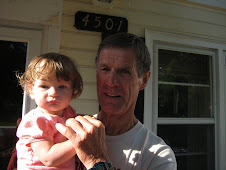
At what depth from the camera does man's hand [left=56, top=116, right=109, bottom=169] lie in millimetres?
901

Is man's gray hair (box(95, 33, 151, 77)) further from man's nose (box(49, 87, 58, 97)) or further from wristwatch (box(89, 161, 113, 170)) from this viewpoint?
wristwatch (box(89, 161, 113, 170))

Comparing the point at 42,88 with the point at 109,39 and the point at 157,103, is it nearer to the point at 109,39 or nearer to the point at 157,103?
the point at 109,39

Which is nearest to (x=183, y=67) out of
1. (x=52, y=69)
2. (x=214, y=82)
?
(x=214, y=82)

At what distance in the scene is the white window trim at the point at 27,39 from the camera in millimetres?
2092

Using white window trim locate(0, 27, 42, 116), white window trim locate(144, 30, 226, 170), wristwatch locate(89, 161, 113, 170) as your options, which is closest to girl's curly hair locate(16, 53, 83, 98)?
wristwatch locate(89, 161, 113, 170)

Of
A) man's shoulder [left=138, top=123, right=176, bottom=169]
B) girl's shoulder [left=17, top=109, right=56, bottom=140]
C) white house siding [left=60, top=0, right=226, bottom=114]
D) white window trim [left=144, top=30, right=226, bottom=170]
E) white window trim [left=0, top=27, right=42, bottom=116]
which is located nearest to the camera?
girl's shoulder [left=17, top=109, right=56, bottom=140]

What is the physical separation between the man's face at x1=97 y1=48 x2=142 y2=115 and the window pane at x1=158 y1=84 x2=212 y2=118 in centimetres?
173

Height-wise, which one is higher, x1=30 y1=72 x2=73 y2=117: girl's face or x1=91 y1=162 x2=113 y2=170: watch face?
x1=30 y1=72 x2=73 y2=117: girl's face

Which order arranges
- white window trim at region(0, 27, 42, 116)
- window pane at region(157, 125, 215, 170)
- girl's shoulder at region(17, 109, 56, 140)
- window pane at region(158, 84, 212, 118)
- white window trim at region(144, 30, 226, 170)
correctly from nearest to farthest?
1. girl's shoulder at region(17, 109, 56, 140)
2. white window trim at region(0, 27, 42, 116)
3. white window trim at region(144, 30, 226, 170)
4. window pane at region(158, 84, 212, 118)
5. window pane at region(157, 125, 215, 170)

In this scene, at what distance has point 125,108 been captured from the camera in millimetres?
1244

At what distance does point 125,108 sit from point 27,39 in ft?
5.11

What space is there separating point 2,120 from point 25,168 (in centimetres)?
141

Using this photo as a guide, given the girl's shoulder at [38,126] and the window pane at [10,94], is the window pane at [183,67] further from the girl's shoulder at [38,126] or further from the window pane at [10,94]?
the girl's shoulder at [38,126]

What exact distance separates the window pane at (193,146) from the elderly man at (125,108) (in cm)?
194
